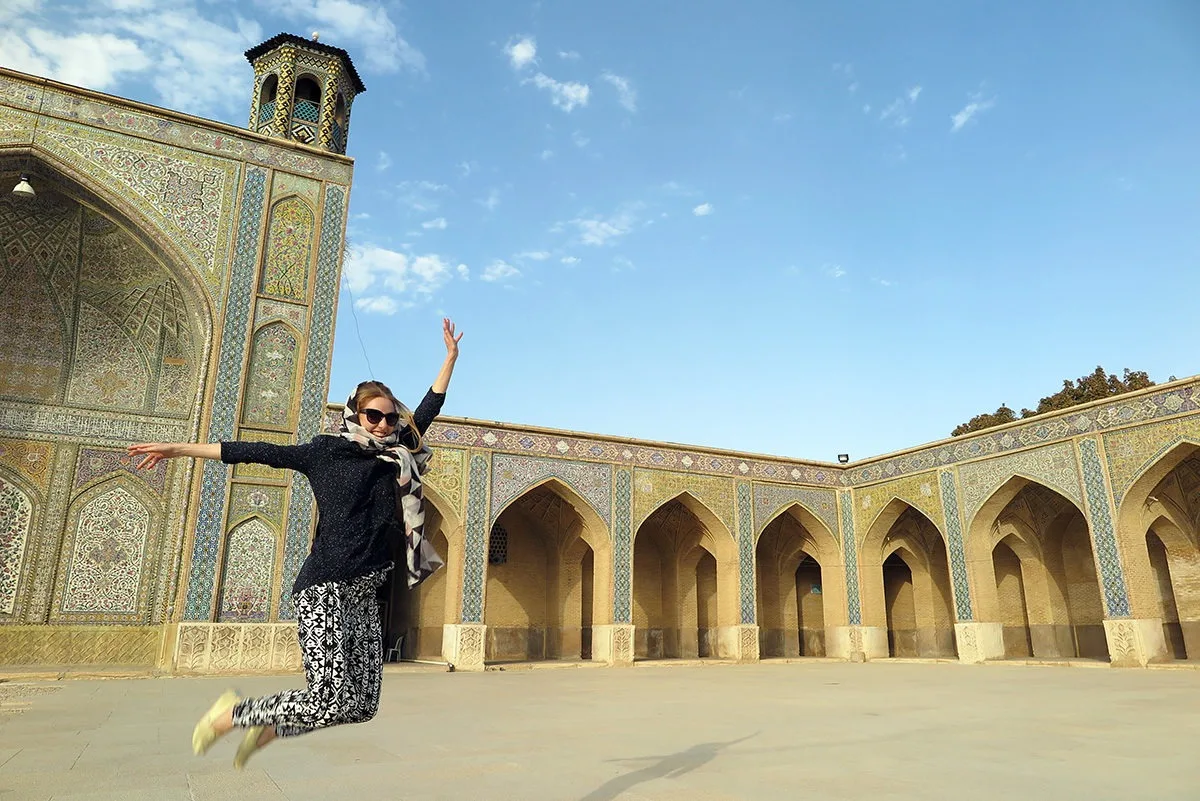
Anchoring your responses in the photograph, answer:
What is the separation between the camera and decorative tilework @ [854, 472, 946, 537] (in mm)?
15143

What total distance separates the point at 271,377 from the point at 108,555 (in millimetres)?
3249

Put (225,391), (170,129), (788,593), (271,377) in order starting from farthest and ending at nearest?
(788,593) < (170,129) < (271,377) < (225,391)

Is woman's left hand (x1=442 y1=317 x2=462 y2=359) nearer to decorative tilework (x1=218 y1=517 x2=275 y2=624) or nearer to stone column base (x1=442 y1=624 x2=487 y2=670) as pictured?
decorative tilework (x1=218 y1=517 x2=275 y2=624)

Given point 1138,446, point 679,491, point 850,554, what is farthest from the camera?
point 850,554

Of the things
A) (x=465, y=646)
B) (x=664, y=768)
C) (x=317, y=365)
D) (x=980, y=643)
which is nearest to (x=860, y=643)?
(x=980, y=643)

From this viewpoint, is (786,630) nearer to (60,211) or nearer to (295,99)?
(295,99)

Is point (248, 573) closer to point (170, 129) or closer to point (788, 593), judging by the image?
point (170, 129)

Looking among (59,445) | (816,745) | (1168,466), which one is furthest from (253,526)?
(1168,466)

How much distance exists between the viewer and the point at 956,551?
1465 cm

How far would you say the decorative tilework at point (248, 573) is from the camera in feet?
31.8

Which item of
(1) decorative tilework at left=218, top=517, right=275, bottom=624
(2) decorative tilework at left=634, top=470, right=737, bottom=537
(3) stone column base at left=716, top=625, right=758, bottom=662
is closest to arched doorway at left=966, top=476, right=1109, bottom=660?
(3) stone column base at left=716, top=625, right=758, bottom=662

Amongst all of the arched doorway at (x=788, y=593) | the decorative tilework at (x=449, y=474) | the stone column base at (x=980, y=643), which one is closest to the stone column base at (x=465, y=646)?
the decorative tilework at (x=449, y=474)

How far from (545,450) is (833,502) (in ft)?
21.6

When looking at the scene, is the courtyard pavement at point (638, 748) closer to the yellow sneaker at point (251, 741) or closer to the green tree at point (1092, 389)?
the yellow sneaker at point (251, 741)
